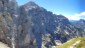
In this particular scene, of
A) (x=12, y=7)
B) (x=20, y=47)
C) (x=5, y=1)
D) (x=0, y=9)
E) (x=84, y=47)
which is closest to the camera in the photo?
(x=84, y=47)

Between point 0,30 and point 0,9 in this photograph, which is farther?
point 0,9

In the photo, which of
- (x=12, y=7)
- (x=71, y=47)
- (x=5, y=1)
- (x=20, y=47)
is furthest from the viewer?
(x=20, y=47)

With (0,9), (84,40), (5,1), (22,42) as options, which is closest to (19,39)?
(22,42)

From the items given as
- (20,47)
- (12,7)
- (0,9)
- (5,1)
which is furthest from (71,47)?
(20,47)

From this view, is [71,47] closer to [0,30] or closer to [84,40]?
[84,40]

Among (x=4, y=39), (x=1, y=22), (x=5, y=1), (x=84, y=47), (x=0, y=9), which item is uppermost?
(x=5, y=1)

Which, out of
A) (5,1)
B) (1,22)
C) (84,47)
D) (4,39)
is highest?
(5,1)

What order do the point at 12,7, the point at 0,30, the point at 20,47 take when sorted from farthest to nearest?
1. the point at 20,47
2. the point at 12,7
3. the point at 0,30

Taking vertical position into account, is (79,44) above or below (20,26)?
below

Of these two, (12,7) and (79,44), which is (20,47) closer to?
(12,7)
